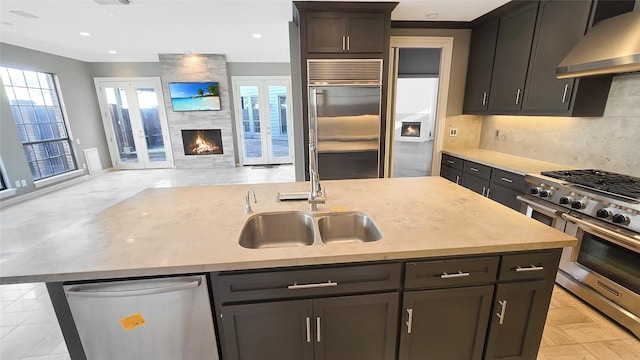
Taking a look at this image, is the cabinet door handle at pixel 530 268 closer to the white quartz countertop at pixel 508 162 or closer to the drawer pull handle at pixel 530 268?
the drawer pull handle at pixel 530 268

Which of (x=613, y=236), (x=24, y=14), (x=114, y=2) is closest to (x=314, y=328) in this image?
(x=613, y=236)

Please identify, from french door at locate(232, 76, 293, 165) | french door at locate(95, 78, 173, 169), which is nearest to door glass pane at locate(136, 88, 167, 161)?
french door at locate(95, 78, 173, 169)

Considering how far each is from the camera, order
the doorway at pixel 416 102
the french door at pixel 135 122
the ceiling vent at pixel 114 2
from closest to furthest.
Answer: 1. the ceiling vent at pixel 114 2
2. the doorway at pixel 416 102
3. the french door at pixel 135 122

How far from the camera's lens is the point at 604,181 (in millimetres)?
1987

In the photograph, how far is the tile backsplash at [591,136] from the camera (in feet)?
6.98

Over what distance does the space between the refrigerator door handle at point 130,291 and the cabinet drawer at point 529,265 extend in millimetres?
1331

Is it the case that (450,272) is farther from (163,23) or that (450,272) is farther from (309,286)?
(163,23)

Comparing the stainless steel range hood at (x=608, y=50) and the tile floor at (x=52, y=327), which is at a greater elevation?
the stainless steel range hood at (x=608, y=50)

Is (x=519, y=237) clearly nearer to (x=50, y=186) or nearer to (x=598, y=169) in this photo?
(x=598, y=169)

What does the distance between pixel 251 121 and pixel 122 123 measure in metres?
3.30

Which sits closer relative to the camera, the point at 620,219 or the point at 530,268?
the point at 530,268

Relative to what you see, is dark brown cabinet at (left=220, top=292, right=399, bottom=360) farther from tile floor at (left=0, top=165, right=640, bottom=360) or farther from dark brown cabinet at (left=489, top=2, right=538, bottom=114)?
dark brown cabinet at (left=489, top=2, right=538, bottom=114)

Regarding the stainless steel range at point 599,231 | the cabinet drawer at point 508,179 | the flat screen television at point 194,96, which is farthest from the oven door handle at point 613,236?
the flat screen television at point 194,96

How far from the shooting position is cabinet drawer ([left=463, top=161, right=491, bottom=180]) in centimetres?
290
